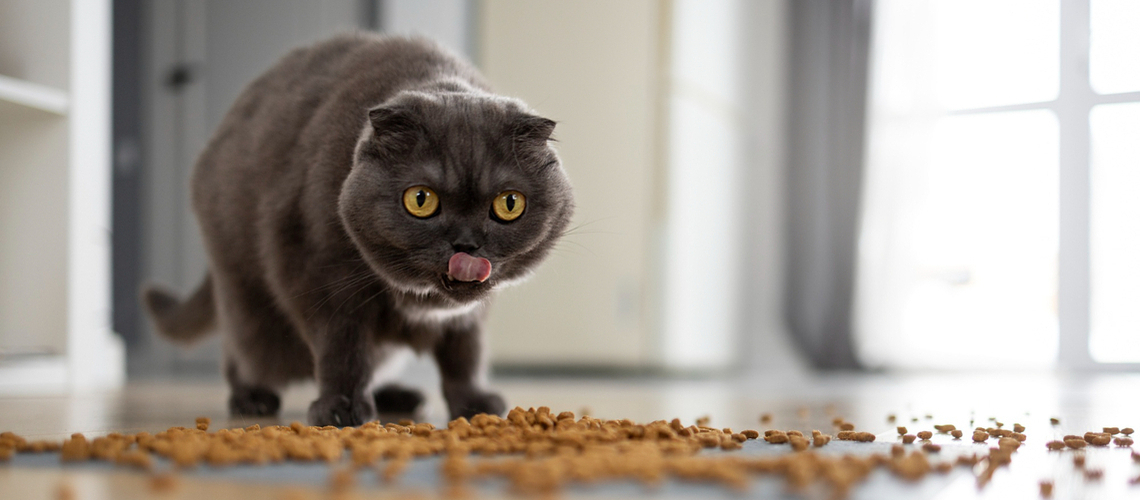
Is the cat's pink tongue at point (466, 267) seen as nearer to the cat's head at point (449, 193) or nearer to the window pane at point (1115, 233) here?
the cat's head at point (449, 193)

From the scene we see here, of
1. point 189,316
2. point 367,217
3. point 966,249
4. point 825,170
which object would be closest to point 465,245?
point 367,217

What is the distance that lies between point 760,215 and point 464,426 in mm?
3570

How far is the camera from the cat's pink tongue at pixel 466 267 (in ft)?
3.69

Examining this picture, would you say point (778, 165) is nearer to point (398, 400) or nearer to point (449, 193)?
point (398, 400)

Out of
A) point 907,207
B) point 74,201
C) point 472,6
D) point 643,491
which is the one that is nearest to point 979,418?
point 643,491

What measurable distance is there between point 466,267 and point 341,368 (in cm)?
33

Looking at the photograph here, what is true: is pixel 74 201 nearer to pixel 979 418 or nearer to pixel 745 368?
pixel 979 418

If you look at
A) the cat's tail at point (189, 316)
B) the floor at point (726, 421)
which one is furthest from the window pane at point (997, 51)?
the cat's tail at point (189, 316)

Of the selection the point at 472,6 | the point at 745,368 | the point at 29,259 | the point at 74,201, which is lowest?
the point at 745,368

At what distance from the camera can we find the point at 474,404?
1483 mm

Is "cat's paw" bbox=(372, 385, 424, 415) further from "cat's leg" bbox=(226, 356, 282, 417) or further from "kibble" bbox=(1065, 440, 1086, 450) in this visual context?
"kibble" bbox=(1065, 440, 1086, 450)

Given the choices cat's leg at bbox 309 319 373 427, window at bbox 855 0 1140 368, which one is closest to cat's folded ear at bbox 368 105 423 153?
cat's leg at bbox 309 319 373 427

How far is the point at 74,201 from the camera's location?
2.22 meters

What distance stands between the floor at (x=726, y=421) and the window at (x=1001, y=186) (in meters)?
0.90
